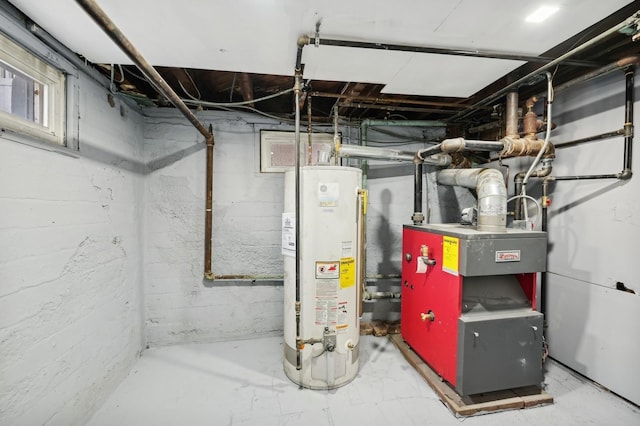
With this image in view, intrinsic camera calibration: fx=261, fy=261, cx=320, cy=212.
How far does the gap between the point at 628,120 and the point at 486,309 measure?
155cm

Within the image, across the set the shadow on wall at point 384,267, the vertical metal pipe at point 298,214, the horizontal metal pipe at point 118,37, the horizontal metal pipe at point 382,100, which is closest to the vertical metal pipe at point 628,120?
the horizontal metal pipe at point 382,100

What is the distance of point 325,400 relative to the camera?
5.97 ft

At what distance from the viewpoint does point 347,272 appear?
6.35 feet

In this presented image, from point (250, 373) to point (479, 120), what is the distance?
11.0 feet

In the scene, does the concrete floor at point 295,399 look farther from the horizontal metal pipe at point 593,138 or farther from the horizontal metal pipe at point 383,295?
the horizontal metal pipe at point 593,138

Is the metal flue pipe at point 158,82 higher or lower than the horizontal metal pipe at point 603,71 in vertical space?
lower

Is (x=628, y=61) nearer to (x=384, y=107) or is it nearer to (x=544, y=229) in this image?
(x=544, y=229)

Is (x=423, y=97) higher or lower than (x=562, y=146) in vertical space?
higher

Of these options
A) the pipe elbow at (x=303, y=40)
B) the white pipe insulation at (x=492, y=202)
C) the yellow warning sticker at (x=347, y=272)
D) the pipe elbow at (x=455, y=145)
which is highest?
the pipe elbow at (x=303, y=40)

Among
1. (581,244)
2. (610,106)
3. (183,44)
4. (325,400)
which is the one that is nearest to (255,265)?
(325,400)

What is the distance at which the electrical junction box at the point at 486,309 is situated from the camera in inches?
64.9

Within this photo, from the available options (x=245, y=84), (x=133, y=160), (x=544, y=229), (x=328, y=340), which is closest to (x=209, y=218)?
(x=133, y=160)

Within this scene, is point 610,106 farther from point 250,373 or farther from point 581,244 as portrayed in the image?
point 250,373

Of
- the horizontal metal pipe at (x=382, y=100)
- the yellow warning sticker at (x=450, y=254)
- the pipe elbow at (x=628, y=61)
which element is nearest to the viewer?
the pipe elbow at (x=628, y=61)
